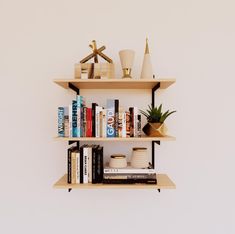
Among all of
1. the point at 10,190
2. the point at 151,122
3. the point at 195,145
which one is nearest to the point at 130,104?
the point at 151,122

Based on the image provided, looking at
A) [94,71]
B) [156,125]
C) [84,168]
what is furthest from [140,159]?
[94,71]

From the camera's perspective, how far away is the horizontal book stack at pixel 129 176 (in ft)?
4.42

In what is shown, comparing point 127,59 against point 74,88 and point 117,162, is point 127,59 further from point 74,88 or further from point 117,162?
point 117,162

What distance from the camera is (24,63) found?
1.62m

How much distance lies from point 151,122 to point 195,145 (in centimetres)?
40

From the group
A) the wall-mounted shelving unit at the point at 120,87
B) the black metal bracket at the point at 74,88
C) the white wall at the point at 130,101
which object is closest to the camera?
the wall-mounted shelving unit at the point at 120,87

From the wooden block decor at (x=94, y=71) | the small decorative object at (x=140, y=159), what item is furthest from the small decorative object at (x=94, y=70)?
the small decorative object at (x=140, y=159)

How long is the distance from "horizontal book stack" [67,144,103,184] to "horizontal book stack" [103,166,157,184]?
0.17 ft

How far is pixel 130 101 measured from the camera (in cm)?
157

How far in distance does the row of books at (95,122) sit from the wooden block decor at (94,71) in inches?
5.4

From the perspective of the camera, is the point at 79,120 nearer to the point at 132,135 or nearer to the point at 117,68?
the point at 132,135

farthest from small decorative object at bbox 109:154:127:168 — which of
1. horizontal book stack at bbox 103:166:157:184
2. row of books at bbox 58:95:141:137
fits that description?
row of books at bbox 58:95:141:137

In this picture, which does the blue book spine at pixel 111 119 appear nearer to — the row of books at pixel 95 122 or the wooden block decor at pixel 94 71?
the row of books at pixel 95 122

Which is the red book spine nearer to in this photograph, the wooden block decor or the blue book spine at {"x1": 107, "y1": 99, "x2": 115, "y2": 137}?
the blue book spine at {"x1": 107, "y1": 99, "x2": 115, "y2": 137}
